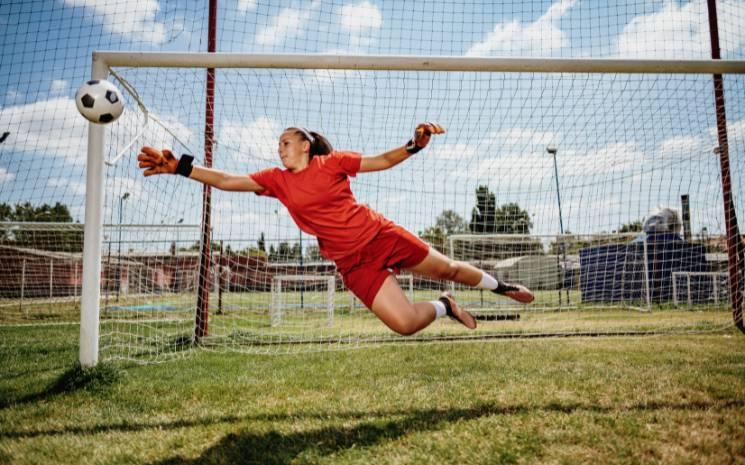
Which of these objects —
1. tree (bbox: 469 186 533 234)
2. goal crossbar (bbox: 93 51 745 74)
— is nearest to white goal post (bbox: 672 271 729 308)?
tree (bbox: 469 186 533 234)

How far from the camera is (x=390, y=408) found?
3.99 meters

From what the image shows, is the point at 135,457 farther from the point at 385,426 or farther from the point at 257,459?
the point at 385,426

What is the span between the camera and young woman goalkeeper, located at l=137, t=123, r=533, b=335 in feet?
13.0

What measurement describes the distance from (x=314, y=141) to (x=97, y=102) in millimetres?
2251

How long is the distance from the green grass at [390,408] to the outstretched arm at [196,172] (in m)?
2.12

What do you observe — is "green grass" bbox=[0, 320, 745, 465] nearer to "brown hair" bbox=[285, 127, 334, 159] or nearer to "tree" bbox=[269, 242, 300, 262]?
"brown hair" bbox=[285, 127, 334, 159]

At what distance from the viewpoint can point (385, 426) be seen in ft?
11.6

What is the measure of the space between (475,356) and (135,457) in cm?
433

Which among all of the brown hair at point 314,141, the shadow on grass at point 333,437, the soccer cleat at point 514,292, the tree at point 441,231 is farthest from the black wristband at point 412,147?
the tree at point 441,231

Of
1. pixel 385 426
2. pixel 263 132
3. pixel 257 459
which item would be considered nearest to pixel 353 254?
pixel 385 426

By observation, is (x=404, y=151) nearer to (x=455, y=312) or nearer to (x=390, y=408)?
(x=455, y=312)

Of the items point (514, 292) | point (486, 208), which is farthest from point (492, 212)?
point (514, 292)

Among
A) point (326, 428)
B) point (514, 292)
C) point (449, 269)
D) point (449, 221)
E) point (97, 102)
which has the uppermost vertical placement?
point (97, 102)

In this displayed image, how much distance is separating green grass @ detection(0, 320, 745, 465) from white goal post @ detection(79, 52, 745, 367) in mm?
875
